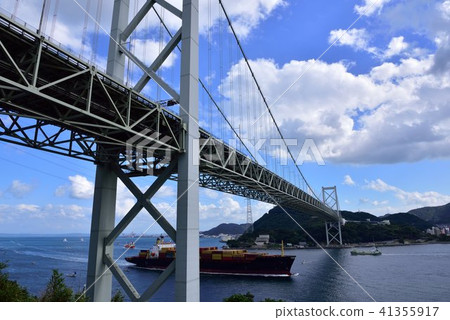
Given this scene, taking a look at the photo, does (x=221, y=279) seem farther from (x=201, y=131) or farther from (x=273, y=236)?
(x=273, y=236)

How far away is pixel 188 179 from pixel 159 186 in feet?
5.38

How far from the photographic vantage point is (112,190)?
14.6 meters

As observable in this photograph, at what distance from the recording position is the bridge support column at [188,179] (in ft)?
40.3

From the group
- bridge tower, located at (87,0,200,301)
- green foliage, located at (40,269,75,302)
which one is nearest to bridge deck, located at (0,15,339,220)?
bridge tower, located at (87,0,200,301)

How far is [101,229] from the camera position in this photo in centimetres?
1396

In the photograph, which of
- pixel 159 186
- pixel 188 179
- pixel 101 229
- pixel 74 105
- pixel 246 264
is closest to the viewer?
pixel 74 105

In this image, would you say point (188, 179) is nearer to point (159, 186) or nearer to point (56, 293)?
point (159, 186)

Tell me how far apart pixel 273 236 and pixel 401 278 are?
264 ft

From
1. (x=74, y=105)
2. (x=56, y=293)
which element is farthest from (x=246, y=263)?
(x=74, y=105)

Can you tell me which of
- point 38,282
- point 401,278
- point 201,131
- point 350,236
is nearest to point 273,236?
point 350,236

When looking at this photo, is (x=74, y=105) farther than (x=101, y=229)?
No

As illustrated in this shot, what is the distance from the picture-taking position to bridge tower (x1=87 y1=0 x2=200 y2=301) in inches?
493

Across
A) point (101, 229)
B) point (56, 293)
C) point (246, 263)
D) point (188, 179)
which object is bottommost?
point (246, 263)

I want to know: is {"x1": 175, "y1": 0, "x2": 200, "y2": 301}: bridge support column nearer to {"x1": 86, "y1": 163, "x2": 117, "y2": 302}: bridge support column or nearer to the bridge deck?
the bridge deck
